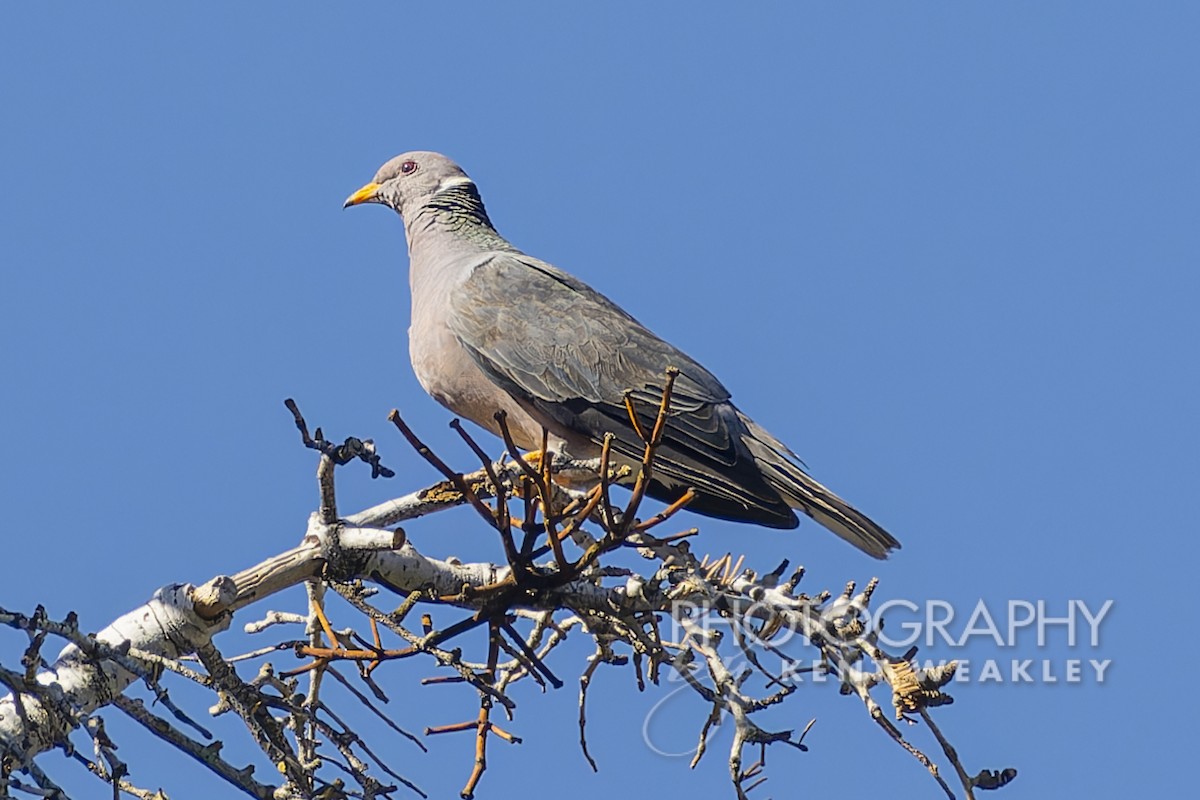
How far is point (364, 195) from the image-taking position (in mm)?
7879

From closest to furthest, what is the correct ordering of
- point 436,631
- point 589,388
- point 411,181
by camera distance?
point 436,631 < point 589,388 < point 411,181

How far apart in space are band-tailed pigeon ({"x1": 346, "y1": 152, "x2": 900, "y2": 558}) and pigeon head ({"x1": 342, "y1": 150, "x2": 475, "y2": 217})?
0.82 meters

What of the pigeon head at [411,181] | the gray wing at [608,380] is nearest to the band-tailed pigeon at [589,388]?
the gray wing at [608,380]

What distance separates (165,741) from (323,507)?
0.89 metres

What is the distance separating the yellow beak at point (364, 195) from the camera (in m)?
7.88

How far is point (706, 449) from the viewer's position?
20.4 ft

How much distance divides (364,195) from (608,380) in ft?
7.12

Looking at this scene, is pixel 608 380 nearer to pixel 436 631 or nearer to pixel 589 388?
pixel 589 388

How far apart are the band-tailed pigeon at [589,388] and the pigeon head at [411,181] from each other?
0.82 m

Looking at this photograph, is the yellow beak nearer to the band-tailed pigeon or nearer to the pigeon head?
the pigeon head

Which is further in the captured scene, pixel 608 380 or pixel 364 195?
pixel 364 195

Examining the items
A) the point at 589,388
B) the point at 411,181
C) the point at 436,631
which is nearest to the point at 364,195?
the point at 411,181

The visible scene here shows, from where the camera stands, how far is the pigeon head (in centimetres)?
764

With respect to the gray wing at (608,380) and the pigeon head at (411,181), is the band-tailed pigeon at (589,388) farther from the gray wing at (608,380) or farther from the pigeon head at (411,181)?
the pigeon head at (411,181)
